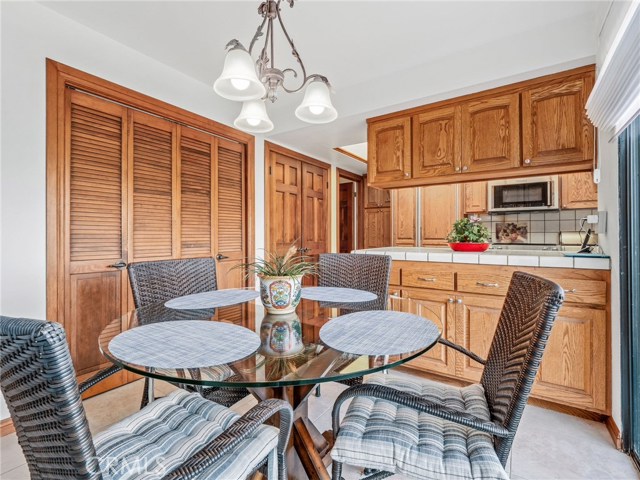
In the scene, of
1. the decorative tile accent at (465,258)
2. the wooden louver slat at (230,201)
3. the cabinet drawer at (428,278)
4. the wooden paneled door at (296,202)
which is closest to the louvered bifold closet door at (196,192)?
the wooden louver slat at (230,201)

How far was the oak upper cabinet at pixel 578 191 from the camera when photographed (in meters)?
3.62

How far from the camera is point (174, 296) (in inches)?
73.1

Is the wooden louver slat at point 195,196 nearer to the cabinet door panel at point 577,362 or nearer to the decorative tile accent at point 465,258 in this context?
the decorative tile accent at point 465,258

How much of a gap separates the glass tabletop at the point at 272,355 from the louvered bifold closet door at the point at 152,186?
3.76 feet

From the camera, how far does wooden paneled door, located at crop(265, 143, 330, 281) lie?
12.0 feet

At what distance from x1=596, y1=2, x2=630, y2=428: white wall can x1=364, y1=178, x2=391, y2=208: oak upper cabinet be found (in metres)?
3.24

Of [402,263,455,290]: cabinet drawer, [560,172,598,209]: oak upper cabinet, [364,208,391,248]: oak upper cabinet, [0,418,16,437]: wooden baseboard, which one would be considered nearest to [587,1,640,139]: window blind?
[402,263,455,290]: cabinet drawer

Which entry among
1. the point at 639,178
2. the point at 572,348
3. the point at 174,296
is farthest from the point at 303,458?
the point at 639,178

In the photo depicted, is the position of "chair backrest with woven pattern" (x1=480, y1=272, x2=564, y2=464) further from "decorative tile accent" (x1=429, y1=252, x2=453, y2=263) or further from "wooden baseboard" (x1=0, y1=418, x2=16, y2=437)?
"wooden baseboard" (x1=0, y1=418, x2=16, y2=437)

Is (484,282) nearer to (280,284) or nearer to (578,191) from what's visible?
(280,284)

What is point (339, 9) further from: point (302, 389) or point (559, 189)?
point (559, 189)

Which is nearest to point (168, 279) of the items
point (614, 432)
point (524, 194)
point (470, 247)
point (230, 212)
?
point (230, 212)

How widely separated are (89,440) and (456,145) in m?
2.69

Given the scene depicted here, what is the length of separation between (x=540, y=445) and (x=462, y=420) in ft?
4.36
